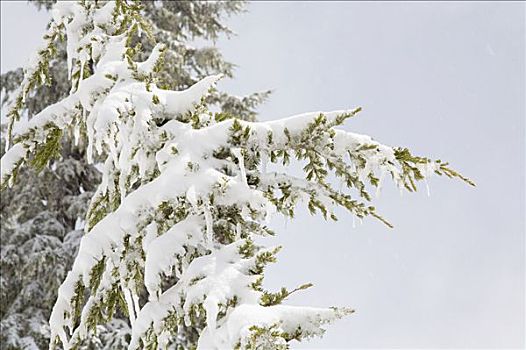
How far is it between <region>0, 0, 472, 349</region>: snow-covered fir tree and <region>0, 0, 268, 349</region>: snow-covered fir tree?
763cm

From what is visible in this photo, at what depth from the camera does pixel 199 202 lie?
7.17 ft

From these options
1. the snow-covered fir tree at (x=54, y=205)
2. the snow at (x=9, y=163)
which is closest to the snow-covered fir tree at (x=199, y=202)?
the snow at (x=9, y=163)

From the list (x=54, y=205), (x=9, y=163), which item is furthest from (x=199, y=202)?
(x=54, y=205)

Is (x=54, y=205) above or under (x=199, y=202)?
above

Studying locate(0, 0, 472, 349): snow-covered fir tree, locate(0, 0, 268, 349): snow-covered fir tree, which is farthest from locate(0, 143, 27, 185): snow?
locate(0, 0, 268, 349): snow-covered fir tree

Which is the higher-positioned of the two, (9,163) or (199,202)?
(9,163)

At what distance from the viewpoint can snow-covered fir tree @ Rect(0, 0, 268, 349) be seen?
10727mm

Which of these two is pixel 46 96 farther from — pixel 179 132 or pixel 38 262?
pixel 179 132

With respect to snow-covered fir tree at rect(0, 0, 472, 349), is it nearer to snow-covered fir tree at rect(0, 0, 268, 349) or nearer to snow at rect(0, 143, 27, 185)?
snow at rect(0, 143, 27, 185)

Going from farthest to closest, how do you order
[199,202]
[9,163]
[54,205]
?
[54,205] < [9,163] < [199,202]

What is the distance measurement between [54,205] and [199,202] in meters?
11.0

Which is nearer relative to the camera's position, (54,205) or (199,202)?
(199,202)

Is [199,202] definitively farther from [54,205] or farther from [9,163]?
[54,205]

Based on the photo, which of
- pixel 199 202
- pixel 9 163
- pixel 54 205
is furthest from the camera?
pixel 54 205
